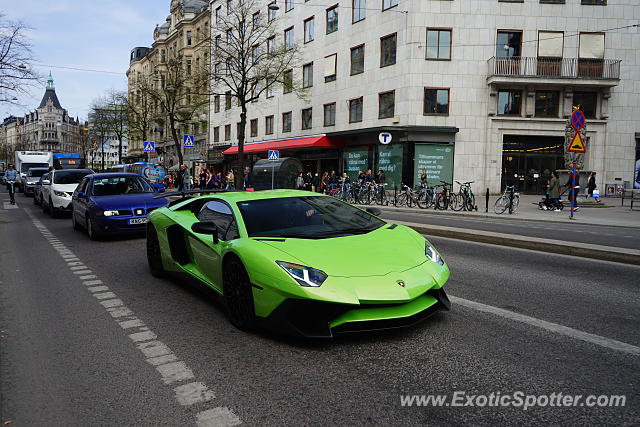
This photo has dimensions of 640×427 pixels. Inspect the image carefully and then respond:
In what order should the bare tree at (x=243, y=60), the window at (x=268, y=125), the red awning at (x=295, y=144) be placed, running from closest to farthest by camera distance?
the bare tree at (x=243, y=60), the red awning at (x=295, y=144), the window at (x=268, y=125)

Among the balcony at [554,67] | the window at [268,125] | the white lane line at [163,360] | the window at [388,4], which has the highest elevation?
the window at [388,4]

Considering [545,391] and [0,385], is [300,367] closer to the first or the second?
[545,391]

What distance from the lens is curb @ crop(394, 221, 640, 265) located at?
26.8 feet

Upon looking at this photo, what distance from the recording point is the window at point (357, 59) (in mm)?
33594

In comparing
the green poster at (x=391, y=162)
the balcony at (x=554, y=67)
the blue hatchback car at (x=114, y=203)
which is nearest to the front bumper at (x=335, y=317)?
the blue hatchback car at (x=114, y=203)

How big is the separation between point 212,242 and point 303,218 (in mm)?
956

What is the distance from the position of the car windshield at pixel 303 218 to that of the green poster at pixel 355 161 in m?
28.0

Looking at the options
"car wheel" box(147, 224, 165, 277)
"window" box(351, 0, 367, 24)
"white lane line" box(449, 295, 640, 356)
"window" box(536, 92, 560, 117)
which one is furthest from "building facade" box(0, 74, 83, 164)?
"white lane line" box(449, 295, 640, 356)

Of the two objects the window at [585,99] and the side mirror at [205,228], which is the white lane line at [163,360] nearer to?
the side mirror at [205,228]

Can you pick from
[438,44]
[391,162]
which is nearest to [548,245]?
[391,162]

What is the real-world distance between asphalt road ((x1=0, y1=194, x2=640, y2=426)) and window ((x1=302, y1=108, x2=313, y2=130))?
33.1 meters

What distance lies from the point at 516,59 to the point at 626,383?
1177 inches

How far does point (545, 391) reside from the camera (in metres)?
3.13

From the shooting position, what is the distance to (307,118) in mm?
38875
